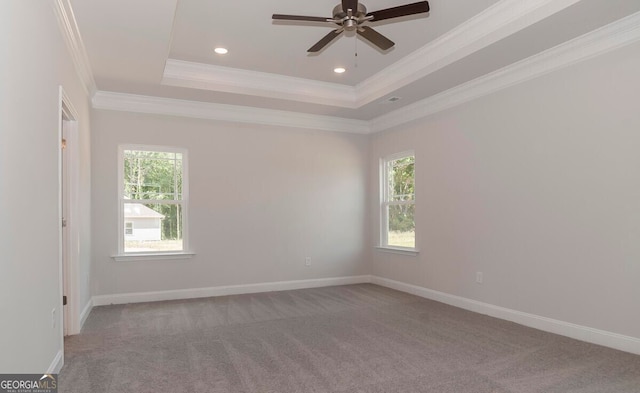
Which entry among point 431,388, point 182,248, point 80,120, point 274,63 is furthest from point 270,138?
point 431,388

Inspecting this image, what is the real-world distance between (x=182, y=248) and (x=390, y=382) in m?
3.68

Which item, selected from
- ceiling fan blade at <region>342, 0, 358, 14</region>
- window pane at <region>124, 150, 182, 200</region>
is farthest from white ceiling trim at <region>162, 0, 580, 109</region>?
ceiling fan blade at <region>342, 0, 358, 14</region>

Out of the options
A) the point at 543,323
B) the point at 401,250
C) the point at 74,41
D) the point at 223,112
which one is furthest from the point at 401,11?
the point at 401,250

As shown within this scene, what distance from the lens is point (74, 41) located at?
3506 mm

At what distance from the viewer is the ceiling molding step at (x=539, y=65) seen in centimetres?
337

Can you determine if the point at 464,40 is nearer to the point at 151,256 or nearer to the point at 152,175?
the point at 152,175

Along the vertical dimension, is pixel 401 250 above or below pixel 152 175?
below

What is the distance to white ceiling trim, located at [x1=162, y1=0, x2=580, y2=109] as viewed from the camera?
3438 millimetres

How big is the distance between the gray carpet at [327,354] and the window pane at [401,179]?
186 cm

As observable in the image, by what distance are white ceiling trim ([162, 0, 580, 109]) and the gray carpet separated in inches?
107

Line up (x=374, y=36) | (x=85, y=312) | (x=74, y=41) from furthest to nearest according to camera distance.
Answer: (x=85, y=312) < (x=74, y=41) < (x=374, y=36)

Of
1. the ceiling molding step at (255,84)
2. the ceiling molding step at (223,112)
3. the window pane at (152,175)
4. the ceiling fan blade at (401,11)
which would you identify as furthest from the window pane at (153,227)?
the ceiling fan blade at (401,11)

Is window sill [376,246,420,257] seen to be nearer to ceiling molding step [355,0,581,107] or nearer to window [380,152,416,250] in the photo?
window [380,152,416,250]

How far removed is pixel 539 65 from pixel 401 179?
8.46 ft
